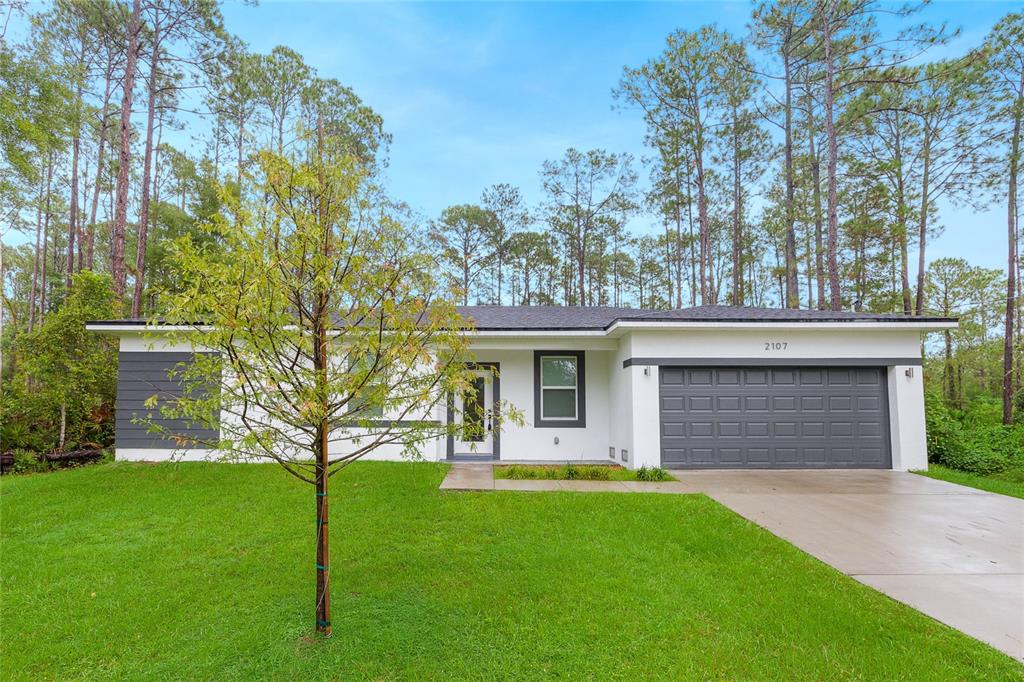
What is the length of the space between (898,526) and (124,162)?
16421mm

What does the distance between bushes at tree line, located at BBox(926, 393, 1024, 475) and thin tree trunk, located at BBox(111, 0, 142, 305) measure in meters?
17.2

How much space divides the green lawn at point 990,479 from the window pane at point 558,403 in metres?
6.20

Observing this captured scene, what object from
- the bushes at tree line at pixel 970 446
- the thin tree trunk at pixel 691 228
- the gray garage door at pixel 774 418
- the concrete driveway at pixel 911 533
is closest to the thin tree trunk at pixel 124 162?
the gray garage door at pixel 774 418

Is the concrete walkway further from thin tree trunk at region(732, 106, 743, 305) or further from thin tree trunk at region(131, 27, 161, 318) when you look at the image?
thin tree trunk at region(732, 106, 743, 305)

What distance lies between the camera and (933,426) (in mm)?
9164

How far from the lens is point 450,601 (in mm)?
3312

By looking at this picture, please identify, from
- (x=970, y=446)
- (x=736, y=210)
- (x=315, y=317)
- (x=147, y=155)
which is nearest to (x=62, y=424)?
(x=147, y=155)

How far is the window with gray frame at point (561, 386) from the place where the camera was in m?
9.66

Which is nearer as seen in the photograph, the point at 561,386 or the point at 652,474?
the point at 652,474

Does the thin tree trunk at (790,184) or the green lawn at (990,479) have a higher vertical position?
the thin tree trunk at (790,184)

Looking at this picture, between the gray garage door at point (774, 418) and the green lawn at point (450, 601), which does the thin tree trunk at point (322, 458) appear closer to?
the green lawn at point (450, 601)

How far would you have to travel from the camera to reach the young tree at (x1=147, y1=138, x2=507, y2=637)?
7.82 ft

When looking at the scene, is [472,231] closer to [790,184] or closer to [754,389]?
[790,184]

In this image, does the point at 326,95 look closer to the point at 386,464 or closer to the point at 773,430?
the point at 386,464
